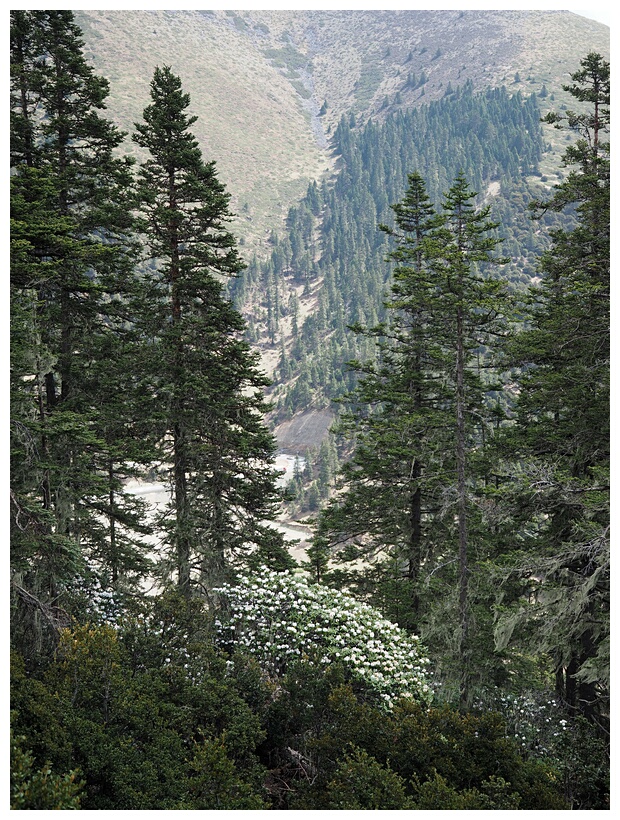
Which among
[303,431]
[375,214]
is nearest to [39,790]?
[303,431]

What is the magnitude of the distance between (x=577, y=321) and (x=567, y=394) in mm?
1289

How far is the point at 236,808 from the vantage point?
21.5ft

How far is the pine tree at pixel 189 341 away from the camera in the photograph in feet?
40.1

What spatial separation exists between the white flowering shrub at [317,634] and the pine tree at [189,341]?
50.8 inches

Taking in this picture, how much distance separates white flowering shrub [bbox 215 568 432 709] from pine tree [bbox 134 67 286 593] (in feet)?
4.23

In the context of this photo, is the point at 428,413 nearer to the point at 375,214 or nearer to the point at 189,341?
the point at 189,341

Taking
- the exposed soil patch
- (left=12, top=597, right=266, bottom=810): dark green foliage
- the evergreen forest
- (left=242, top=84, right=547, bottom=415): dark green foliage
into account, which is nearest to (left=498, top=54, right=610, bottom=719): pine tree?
the evergreen forest

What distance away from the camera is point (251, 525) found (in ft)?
45.5

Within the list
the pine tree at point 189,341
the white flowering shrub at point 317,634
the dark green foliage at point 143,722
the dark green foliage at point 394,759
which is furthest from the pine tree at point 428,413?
the dark green foliage at point 143,722

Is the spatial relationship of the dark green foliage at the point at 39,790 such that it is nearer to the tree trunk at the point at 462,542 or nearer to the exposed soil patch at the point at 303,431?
the tree trunk at the point at 462,542

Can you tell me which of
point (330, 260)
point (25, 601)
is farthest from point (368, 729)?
point (330, 260)

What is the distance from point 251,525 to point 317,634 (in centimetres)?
398

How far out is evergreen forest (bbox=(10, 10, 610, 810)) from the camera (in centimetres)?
740

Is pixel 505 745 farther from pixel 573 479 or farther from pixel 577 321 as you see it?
pixel 577 321
